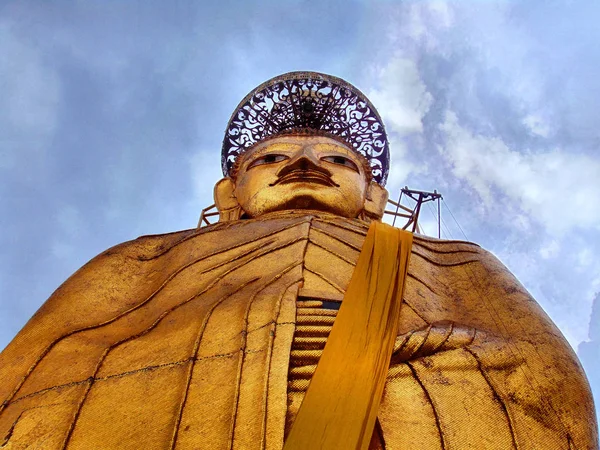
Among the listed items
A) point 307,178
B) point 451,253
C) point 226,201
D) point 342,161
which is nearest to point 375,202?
point 342,161

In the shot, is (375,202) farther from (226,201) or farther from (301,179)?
(226,201)

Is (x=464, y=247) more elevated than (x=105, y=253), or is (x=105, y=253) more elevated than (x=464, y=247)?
(x=464, y=247)

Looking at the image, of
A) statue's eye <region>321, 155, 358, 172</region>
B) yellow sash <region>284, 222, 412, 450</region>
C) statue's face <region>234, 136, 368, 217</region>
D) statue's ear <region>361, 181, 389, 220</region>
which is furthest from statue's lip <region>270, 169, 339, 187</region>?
yellow sash <region>284, 222, 412, 450</region>

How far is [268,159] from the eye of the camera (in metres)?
3.96

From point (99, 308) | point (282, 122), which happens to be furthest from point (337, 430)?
point (282, 122)

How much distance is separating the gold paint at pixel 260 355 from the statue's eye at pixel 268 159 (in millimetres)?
879

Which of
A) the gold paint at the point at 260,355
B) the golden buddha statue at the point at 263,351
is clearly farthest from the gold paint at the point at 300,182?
the gold paint at the point at 260,355

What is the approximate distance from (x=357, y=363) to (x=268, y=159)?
225 centimetres

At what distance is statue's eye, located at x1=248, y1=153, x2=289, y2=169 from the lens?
3920 millimetres

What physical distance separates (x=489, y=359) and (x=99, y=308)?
150 cm

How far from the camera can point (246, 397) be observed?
1.78 m

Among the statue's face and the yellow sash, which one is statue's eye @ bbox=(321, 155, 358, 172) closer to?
the statue's face

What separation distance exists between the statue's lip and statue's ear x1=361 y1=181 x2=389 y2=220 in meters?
0.41

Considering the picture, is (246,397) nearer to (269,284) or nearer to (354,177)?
(269,284)
